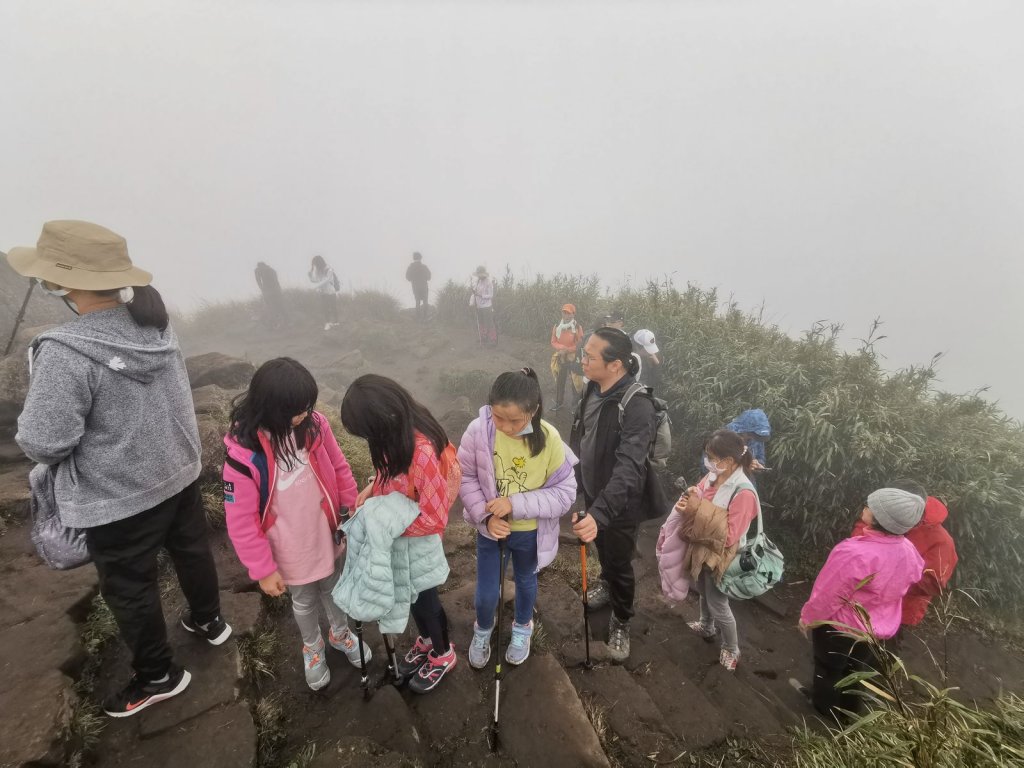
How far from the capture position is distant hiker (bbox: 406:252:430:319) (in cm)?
1427

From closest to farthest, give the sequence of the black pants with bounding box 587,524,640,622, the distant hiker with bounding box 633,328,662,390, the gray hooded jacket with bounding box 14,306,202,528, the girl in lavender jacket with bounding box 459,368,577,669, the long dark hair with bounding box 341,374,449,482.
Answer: the gray hooded jacket with bounding box 14,306,202,528 → the long dark hair with bounding box 341,374,449,482 → the girl in lavender jacket with bounding box 459,368,577,669 → the black pants with bounding box 587,524,640,622 → the distant hiker with bounding box 633,328,662,390

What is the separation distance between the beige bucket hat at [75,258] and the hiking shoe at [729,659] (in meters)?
4.94

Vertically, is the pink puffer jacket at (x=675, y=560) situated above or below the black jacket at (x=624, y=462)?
below

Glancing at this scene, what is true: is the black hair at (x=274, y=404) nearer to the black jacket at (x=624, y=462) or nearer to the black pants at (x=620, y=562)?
the black jacket at (x=624, y=462)

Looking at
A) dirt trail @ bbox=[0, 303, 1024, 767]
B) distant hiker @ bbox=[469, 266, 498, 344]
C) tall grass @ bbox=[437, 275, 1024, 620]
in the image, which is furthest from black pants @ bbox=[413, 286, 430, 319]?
dirt trail @ bbox=[0, 303, 1024, 767]

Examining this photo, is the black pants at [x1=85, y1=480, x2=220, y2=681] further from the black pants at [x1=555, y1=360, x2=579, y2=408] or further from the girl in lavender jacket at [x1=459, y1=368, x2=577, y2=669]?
the black pants at [x1=555, y1=360, x2=579, y2=408]

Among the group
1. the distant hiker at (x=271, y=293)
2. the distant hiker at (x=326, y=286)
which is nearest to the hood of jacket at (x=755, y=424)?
the distant hiker at (x=326, y=286)

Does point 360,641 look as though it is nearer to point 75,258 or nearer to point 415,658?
point 415,658

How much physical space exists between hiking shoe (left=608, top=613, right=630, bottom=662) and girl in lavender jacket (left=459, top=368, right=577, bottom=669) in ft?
3.57

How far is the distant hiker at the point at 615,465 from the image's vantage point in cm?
304

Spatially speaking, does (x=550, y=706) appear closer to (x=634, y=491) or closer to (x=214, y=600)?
(x=634, y=491)

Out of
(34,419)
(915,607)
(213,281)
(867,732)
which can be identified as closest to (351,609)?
(34,419)

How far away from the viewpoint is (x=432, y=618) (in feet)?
9.26

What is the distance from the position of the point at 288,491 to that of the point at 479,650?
5.95 feet
